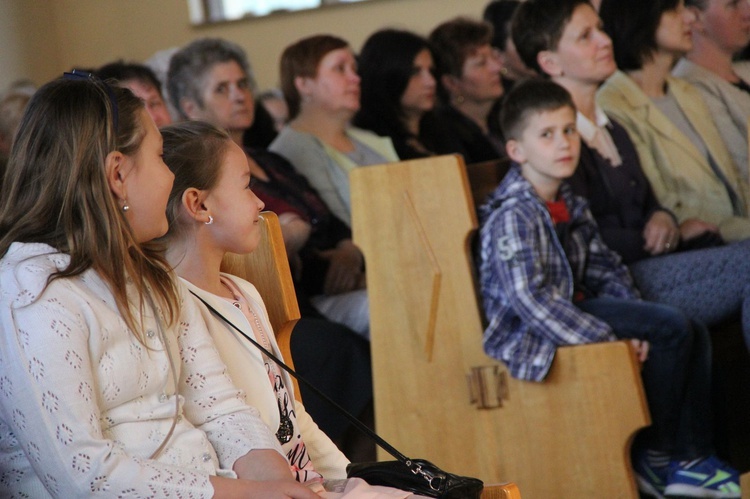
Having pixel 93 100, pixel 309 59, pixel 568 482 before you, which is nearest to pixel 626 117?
pixel 309 59

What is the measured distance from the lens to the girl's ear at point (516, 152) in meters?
2.66

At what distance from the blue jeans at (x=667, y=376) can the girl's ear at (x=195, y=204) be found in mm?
1342

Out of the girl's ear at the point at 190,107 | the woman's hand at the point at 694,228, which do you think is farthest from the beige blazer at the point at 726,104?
the girl's ear at the point at 190,107

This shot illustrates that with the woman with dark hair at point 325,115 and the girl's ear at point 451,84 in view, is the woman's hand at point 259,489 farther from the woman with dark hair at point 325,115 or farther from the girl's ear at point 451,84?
→ the girl's ear at point 451,84

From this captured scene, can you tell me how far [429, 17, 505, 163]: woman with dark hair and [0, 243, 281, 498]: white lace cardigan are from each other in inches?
103

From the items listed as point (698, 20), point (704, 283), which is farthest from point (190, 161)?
point (698, 20)

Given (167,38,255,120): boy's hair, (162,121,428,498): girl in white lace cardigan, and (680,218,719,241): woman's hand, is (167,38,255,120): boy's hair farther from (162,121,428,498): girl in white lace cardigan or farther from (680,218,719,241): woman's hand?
(162,121,428,498): girl in white lace cardigan

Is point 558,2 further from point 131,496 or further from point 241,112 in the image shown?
point 131,496

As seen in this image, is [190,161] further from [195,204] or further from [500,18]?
[500,18]

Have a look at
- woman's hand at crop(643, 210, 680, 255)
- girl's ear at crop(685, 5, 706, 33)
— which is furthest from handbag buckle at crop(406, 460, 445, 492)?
girl's ear at crop(685, 5, 706, 33)

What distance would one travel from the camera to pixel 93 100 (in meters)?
1.19

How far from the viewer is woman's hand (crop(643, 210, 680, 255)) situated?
297cm

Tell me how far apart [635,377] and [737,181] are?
1492 millimetres

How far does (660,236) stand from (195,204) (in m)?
1.89
